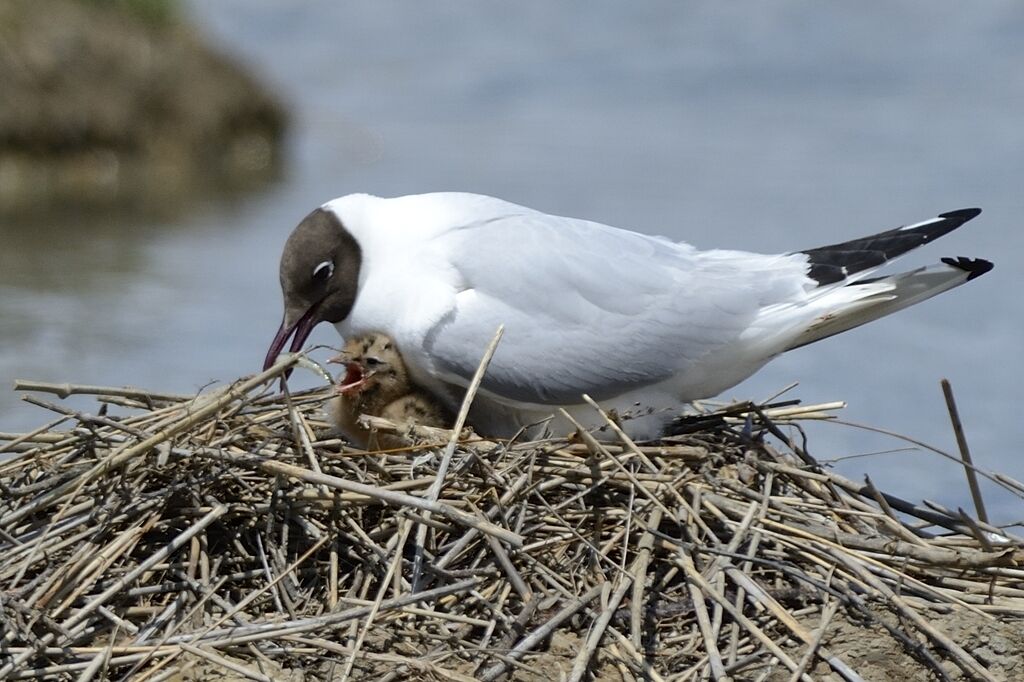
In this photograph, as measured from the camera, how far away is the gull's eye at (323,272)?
548 centimetres

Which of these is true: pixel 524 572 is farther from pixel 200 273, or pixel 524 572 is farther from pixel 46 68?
pixel 46 68

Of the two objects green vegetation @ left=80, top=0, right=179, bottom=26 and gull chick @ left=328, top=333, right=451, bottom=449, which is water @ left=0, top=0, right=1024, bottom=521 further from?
gull chick @ left=328, top=333, right=451, bottom=449

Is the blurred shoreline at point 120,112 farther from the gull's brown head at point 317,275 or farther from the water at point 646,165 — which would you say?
the gull's brown head at point 317,275

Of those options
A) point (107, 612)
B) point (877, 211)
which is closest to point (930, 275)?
point (107, 612)

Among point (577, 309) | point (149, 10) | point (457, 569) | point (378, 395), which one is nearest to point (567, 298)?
point (577, 309)

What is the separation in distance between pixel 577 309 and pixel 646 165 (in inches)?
346

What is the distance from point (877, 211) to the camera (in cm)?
1138

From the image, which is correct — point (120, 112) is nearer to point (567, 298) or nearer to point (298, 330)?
point (298, 330)

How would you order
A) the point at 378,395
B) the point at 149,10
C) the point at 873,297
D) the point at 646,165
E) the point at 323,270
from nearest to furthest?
the point at 378,395 < the point at 873,297 < the point at 323,270 < the point at 646,165 < the point at 149,10

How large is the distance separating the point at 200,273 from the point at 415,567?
6869mm

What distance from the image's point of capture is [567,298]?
5.30 metres

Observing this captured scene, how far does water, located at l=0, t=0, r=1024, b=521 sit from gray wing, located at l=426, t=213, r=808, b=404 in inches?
60.7

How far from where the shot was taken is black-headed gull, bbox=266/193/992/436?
521cm

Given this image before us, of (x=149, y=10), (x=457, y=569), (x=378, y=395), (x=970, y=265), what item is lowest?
(x=457, y=569)
